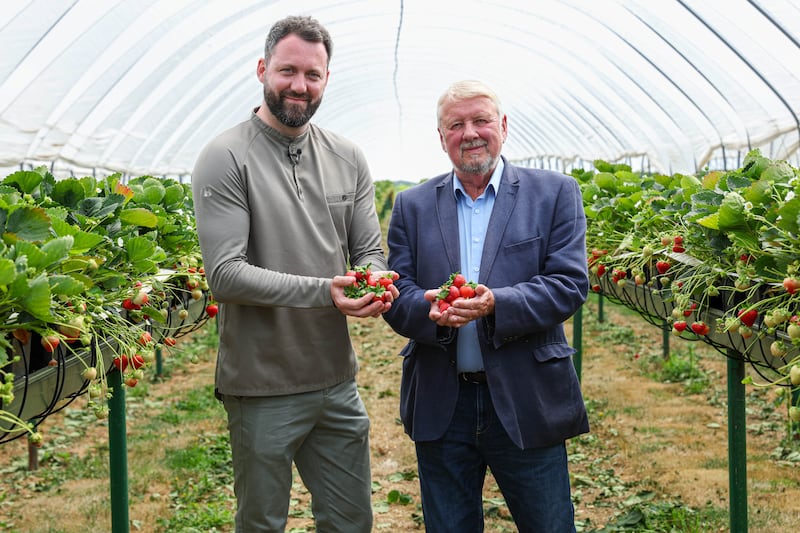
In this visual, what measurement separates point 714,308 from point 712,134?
9.67m

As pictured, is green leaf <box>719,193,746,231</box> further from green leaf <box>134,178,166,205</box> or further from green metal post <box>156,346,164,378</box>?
green metal post <box>156,346,164,378</box>

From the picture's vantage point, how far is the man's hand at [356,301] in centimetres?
228

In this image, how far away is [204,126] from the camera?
632 inches

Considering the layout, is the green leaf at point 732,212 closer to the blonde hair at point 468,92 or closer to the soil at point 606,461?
the blonde hair at point 468,92

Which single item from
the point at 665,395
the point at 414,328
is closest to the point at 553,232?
the point at 414,328

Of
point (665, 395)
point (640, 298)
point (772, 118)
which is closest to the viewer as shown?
point (640, 298)

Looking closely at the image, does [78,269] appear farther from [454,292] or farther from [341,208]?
[454,292]

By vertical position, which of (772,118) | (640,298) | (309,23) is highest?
(772,118)

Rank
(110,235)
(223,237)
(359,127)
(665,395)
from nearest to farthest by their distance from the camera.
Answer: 1. (223,237)
2. (110,235)
3. (665,395)
4. (359,127)

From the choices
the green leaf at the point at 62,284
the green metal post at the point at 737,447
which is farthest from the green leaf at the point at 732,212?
the green leaf at the point at 62,284

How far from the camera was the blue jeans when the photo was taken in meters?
2.38

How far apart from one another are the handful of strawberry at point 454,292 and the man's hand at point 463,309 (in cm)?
1

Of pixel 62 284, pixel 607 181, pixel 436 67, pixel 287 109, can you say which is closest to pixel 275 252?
pixel 287 109

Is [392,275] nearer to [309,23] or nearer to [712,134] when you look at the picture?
[309,23]
